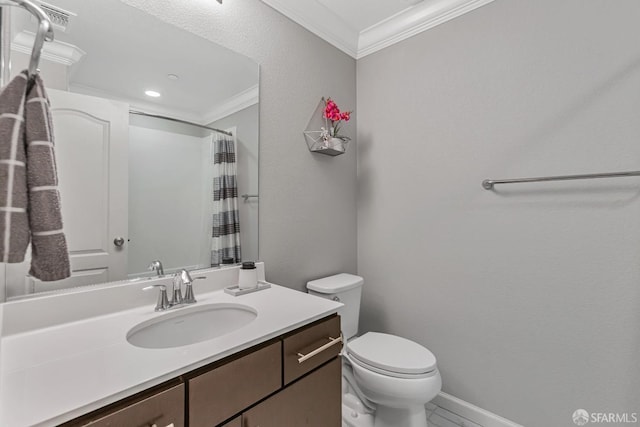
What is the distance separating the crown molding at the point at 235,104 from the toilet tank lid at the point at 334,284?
1.00m

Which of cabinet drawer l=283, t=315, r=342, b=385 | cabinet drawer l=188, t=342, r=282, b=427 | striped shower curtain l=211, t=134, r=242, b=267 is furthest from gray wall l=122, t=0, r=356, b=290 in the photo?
cabinet drawer l=188, t=342, r=282, b=427

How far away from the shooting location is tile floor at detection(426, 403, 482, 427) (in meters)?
1.57

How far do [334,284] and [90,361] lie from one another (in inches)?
45.9

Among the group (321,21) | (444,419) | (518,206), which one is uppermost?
(321,21)

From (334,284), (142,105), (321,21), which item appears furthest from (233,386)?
(321,21)

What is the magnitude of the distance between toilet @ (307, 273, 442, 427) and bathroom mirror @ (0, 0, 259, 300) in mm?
724

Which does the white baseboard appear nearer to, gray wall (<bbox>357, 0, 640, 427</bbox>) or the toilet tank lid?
gray wall (<bbox>357, 0, 640, 427</bbox>)

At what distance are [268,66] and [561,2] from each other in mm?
1434

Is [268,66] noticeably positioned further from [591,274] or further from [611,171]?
[591,274]

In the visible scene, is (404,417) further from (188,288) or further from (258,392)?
(188,288)

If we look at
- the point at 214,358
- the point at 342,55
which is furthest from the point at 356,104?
the point at 214,358

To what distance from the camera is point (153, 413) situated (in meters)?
0.63

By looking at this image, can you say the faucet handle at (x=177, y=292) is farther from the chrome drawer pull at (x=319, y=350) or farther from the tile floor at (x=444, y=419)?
the tile floor at (x=444, y=419)

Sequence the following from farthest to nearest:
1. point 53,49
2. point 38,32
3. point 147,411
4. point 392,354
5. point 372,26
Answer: point 372,26 < point 392,354 < point 53,49 < point 147,411 < point 38,32
